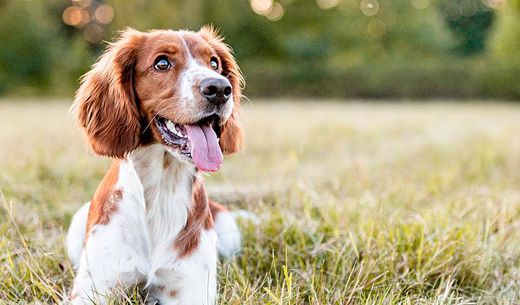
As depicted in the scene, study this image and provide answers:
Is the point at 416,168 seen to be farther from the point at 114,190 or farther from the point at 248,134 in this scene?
the point at 114,190

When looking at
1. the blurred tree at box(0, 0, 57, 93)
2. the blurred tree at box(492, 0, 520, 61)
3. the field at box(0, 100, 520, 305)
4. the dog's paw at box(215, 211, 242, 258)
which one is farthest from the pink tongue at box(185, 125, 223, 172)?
the blurred tree at box(492, 0, 520, 61)

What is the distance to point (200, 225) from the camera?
9.77 feet

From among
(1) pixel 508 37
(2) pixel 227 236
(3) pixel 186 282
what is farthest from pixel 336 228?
(1) pixel 508 37

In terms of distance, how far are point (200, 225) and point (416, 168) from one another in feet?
14.6

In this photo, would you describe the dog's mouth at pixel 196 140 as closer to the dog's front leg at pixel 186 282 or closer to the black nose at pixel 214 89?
the black nose at pixel 214 89

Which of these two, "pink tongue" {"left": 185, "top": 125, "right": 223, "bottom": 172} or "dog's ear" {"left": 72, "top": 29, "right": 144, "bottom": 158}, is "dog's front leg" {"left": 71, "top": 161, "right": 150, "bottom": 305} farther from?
"pink tongue" {"left": 185, "top": 125, "right": 223, "bottom": 172}

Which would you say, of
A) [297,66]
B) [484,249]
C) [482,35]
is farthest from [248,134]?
[482,35]

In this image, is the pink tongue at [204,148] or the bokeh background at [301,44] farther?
the bokeh background at [301,44]

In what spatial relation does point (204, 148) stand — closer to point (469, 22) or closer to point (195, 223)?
point (195, 223)

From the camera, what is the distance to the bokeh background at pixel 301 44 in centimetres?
2578

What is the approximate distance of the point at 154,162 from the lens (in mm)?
2969

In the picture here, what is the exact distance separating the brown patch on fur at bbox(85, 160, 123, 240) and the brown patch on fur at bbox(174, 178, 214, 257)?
0.33 m

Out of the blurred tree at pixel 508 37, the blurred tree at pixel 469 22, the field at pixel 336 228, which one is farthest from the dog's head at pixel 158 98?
the blurred tree at pixel 469 22

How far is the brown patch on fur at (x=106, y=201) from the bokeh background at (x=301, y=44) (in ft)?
66.0
